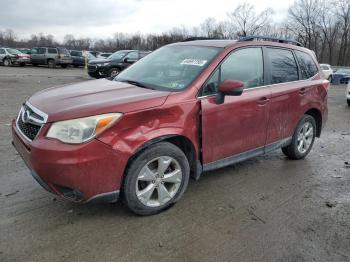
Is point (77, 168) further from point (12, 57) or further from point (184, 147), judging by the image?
point (12, 57)

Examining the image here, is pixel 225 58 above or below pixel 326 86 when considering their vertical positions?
above

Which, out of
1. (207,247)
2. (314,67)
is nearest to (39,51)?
(314,67)

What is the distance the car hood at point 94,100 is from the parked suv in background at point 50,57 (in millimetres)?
27888

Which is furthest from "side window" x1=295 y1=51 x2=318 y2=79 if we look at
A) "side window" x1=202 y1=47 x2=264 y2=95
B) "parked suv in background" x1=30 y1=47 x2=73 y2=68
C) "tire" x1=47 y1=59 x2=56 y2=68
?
"tire" x1=47 y1=59 x2=56 y2=68

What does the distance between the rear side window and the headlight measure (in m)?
2.58

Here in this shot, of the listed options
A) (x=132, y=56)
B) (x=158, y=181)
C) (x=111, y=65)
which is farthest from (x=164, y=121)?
(x=132, y=56)

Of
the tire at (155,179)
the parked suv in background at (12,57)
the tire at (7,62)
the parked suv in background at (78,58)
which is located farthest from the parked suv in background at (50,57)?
the tire at (155,179)

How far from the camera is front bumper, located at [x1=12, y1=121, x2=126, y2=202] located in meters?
2.96

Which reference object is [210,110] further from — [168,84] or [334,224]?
[334,224]

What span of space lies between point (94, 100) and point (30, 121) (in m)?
0.64

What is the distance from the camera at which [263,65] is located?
4574 millimetres

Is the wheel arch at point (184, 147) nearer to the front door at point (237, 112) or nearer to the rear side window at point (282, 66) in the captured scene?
the front door at point (237, 112)

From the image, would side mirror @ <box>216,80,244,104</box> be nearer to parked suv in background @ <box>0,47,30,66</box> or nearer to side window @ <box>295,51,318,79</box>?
side window @ <box>295,51,318,79</box>

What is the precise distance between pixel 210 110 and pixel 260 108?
91 cm
